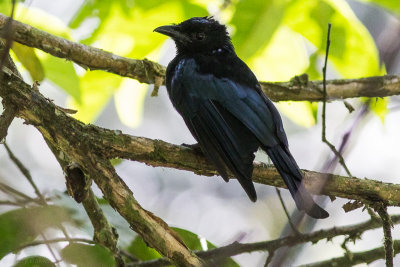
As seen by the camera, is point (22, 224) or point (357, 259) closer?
point (22, 224)

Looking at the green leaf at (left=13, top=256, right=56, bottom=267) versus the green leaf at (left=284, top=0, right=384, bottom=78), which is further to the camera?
the green leaf at (left=284, top=0, right=384, bottom=78)

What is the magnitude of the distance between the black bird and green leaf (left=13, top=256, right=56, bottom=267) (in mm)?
1103

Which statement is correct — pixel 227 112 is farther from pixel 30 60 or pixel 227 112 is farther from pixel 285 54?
pixel 30 60

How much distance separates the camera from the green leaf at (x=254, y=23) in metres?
3.33

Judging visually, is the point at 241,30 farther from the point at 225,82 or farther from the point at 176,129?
the point at 176,129

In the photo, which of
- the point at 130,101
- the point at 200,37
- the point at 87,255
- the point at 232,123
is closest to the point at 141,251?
the point at 87,255

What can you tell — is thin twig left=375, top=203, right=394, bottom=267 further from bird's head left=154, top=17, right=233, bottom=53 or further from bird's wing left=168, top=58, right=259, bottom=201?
bird's head left=154, top=17, right=233, bottom=53

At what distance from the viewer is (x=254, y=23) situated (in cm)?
341

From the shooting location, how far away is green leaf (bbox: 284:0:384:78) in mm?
3521

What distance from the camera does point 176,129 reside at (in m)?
9.30

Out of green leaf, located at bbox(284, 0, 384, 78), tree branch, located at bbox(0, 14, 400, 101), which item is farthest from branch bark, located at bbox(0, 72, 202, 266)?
green leaf, located at bbox(284, 0, 384, 78)

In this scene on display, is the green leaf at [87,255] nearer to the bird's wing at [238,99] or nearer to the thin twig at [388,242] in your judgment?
the bird's wing at [238,99]

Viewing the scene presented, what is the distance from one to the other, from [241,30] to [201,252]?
1.32 meters

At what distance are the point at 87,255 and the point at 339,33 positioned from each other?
1965 mm
